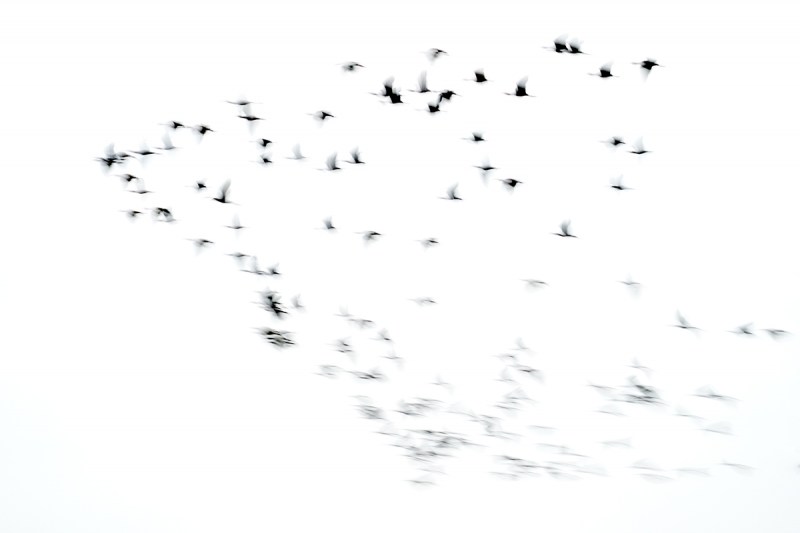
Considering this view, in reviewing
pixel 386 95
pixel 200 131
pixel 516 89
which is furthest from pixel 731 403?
pixel 200 131

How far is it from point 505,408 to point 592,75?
480cm

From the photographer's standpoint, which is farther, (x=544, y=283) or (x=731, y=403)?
(x=731, y=403)

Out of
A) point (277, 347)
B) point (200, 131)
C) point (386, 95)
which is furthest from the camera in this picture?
point (277, 347)

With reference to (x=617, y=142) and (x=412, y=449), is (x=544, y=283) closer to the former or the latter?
(x=617, y=142)

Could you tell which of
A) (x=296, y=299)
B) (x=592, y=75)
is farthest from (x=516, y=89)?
(x=296, y=299)

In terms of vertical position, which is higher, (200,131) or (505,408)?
(200,131)

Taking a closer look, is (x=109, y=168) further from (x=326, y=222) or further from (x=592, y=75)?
(x=592, y=75)

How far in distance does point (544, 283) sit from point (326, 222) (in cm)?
269

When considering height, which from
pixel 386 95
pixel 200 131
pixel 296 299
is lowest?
pixel 296 299

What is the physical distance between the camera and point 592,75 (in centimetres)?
1167

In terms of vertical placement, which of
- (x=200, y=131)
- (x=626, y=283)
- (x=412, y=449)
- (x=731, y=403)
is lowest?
(x=412, y=449)

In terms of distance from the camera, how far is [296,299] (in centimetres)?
1266

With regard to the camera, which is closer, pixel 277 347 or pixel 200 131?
pixel 200 131

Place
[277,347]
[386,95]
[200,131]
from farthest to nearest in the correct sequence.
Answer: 1. [277,347]
2. [200,131]
3. [386,95]
